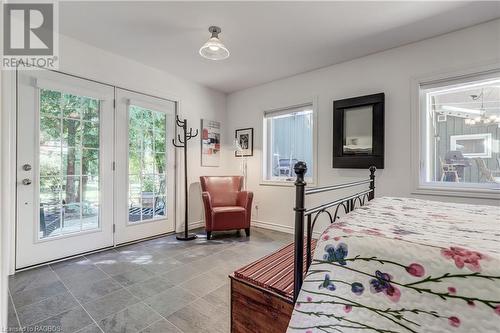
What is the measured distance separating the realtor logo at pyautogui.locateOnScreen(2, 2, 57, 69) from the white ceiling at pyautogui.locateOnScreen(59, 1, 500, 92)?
0.45ft

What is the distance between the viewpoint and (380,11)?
7.27ft

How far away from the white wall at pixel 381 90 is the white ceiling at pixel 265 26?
0.49ft

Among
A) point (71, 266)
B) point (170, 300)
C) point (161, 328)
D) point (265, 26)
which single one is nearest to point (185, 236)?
point (71, 266)

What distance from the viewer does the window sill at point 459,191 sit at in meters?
2.33

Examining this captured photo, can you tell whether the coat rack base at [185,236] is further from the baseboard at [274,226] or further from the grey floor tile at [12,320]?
the grey floor tile at [12,320]

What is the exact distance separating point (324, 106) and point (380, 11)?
4.53ft

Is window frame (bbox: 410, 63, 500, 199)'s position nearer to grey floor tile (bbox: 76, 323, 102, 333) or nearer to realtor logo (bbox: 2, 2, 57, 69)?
grey floor tile (bbox: 76, 323, 102, 333)

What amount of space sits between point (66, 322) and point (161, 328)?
66 centimetres

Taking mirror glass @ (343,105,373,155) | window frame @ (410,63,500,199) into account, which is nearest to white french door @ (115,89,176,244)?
mirror glass @ (343,105,373,155)

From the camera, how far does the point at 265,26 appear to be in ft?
8.00

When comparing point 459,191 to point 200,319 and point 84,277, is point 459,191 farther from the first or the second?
point 84,277

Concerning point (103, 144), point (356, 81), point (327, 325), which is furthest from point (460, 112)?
point (103, 144)

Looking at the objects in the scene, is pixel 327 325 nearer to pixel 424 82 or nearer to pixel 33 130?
pixel 424 82

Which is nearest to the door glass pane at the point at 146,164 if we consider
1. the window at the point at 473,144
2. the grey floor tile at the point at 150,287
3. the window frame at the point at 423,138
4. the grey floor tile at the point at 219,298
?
the grey floor tile at the point at 150,287
